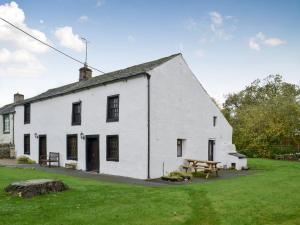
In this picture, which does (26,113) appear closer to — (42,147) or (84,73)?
(42,147)

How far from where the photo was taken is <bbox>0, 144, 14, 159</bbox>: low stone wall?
3181 cm

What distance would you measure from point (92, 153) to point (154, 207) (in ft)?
41.3

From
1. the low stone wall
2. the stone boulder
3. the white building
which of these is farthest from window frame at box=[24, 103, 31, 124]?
the stone boulder

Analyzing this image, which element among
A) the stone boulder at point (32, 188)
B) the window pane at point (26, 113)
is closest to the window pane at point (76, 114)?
the window pane at point (26, 113)

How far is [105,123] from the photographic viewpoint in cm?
2012

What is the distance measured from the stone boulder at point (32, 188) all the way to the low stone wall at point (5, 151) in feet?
75.0

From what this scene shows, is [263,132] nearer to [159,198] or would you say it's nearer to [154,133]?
[154,133]

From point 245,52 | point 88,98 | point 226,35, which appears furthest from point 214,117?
point 88,98

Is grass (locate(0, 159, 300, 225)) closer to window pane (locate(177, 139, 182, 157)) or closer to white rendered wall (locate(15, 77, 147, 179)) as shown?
white rendered wall (locate(15, 77, 147, 179))

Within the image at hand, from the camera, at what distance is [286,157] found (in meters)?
33.5

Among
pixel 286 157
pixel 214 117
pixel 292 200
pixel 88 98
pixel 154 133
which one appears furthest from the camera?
pixel 286 157

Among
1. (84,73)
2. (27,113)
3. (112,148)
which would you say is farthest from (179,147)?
(27,113)

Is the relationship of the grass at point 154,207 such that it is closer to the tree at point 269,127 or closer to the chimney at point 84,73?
the chimney at point 84,73

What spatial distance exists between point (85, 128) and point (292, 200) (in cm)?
1449
